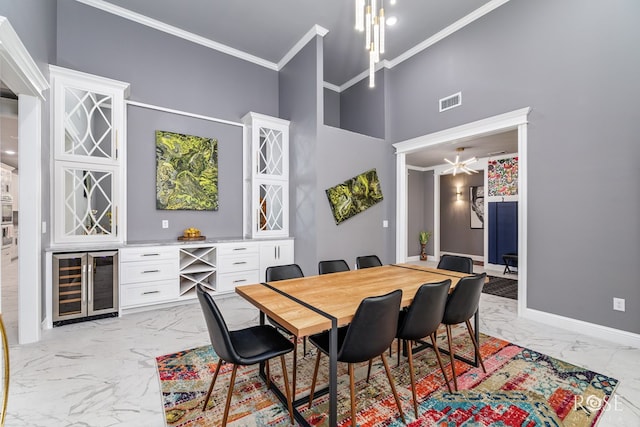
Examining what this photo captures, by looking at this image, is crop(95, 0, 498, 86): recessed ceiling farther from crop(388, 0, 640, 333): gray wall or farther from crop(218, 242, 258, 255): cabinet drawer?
crop(218, 242, 258, 255): cabinet drawer

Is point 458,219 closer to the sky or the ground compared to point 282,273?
closer to the sky

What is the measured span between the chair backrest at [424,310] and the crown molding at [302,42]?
396cm

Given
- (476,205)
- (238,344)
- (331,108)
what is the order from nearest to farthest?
(238,344)
(331,108)
(476,205)

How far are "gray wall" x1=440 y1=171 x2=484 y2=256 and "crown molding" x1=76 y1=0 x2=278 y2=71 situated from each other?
571 centimetres

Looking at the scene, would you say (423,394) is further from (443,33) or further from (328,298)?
(443,33)

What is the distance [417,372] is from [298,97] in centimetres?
409

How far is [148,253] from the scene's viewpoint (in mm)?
3465

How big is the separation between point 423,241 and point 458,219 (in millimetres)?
1223

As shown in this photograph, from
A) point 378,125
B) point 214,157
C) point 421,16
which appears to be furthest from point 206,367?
point 421,16

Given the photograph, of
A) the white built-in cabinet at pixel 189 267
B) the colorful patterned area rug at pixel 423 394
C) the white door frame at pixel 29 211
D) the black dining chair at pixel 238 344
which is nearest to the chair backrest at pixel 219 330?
the black dining chair at pixel 238 344

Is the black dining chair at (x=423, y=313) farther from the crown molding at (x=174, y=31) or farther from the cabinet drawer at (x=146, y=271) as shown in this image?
the crown molding at (x=174, y=31)

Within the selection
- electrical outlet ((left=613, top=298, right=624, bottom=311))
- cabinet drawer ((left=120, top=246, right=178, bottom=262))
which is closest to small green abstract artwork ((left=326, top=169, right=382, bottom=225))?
cabinet drawer ((left=120, top=246, right=178, bottom=262))

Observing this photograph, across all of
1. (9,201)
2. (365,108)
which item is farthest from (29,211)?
(9,201)

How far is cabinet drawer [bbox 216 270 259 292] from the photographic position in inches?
157
